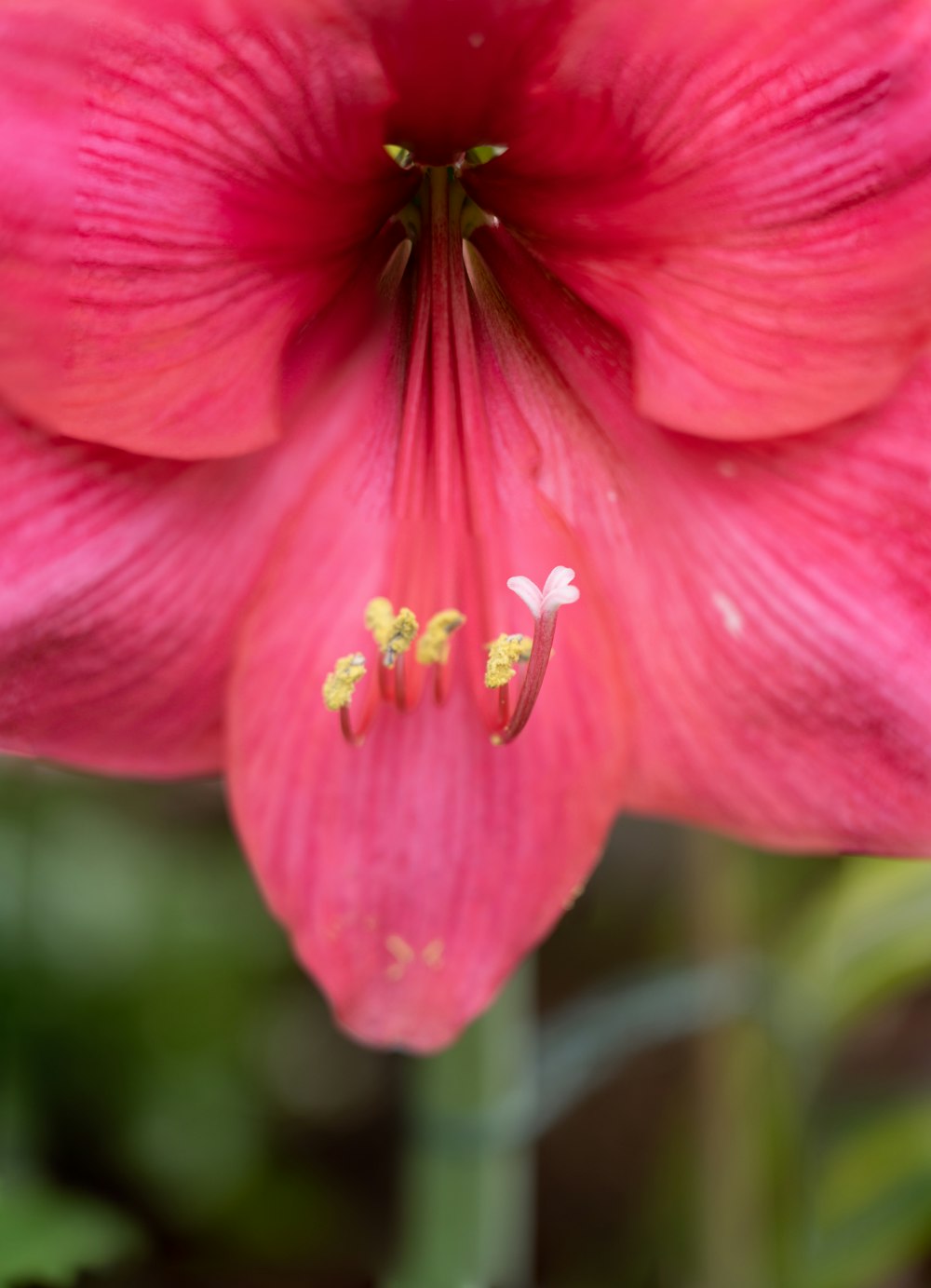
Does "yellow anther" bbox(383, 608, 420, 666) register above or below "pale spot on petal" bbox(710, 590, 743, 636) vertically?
below

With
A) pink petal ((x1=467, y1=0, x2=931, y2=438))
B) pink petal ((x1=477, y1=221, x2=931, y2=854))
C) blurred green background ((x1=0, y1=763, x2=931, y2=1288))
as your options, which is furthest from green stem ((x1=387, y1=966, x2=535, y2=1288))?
pink petal ((x1=467, y1=0, x2=931, y2=438))

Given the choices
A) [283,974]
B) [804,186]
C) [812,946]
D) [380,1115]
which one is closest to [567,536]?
[804,186]

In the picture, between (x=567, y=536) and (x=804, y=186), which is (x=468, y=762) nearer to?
(x=567, y=536)

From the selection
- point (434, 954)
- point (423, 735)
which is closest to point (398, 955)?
point (434, 954)

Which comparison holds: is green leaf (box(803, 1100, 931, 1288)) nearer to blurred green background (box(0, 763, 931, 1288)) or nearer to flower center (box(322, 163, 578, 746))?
blurred green background (box(0, 763, 931, 1288))

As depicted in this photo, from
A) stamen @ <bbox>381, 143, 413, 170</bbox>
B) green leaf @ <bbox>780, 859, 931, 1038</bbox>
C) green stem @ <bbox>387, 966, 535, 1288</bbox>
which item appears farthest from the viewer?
green leaf @ <bbox>780, 859, 931, 1038</bbox>
